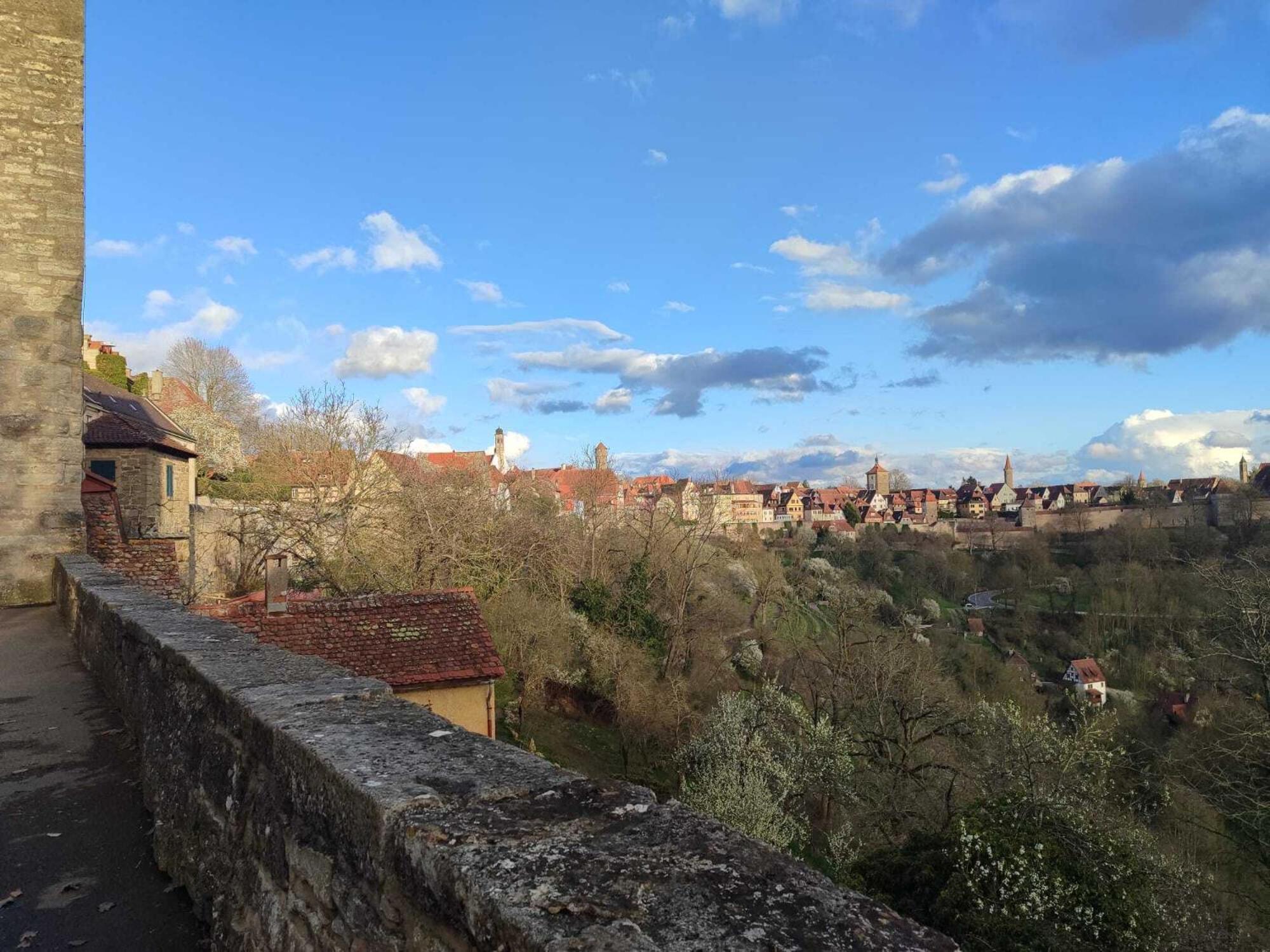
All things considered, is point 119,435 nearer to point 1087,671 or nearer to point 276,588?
point 276,588

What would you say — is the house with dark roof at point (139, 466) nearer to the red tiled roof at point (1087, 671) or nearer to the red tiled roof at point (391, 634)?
the red tiled roof at point (391, 634)

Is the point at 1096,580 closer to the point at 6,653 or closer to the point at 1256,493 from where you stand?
the point at 1256,493

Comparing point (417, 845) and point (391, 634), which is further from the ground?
point (417, 845)

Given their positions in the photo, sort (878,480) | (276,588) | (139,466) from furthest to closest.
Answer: (878,480), (139,466), (276,588)

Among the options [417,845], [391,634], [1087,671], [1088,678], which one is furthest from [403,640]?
[1087,671]

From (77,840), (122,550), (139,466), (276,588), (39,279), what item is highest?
(39,279)

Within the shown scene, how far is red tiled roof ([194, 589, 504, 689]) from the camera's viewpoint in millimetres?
13914

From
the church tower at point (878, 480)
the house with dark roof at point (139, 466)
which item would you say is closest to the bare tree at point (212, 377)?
the house with dark roof at point (139, 466)

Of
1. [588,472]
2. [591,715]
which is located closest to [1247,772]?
[591,715]

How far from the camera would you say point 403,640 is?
48.0ft

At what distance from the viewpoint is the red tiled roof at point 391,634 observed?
13.9m

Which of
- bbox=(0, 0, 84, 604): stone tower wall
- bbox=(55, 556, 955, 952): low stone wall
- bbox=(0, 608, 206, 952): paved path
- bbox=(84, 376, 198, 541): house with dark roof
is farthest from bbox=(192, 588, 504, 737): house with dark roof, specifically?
bbox=(55, 556, 955, 952): low stone wall

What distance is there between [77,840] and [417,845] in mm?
2638

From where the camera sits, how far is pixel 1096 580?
53.2m
